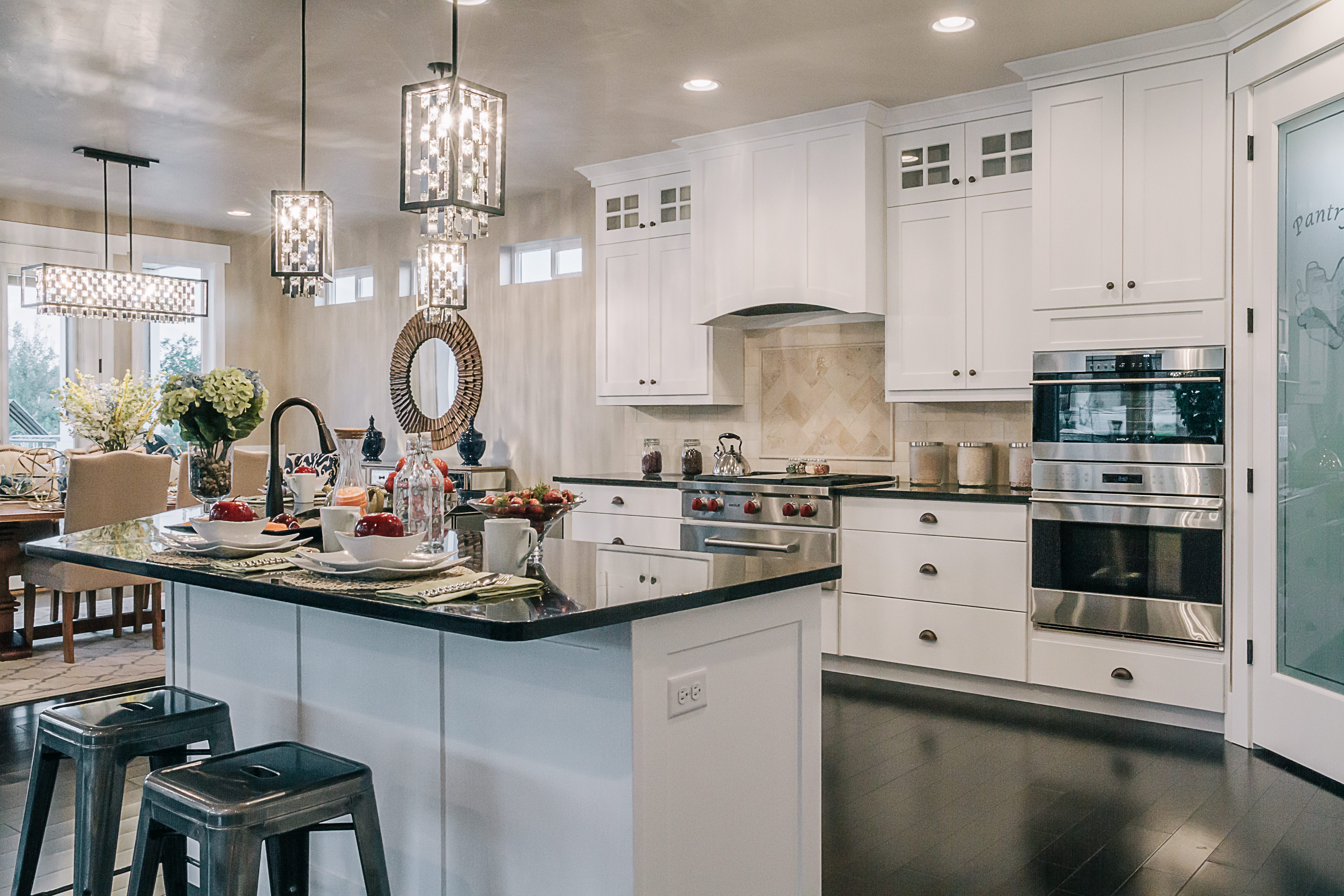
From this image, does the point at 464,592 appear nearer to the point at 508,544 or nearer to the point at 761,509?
the point at 508,544

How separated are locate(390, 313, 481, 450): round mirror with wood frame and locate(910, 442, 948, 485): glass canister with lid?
10.7ft

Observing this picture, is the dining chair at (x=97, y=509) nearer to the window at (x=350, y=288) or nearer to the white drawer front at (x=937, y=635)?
the window at (x=350, y=288)

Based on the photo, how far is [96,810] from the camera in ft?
6.78

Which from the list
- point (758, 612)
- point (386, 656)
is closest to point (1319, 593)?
point (758, 612)

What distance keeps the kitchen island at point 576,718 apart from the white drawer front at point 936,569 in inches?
90.3

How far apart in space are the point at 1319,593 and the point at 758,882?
241cm

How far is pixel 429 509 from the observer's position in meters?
2.22

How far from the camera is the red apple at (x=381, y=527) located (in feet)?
6.31

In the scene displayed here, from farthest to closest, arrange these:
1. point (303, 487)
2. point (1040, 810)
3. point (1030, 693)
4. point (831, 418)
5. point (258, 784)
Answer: point (831, 418), point (1030, 693), point (303, 487), point (1040, 810), point (258, 784)

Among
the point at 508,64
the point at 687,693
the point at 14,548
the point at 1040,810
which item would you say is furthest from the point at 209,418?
the point at 14,548

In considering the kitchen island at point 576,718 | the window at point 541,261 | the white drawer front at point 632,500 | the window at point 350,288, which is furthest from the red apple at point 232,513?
the window at point 350,288

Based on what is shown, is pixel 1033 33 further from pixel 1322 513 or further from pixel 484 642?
pixel 484 642

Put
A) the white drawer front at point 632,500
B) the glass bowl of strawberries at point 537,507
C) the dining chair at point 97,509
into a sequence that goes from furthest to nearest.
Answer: the white drawer front at point 632,500 < the dining chair at point 97,509 < the glass bowl of strawberries at point 537,507

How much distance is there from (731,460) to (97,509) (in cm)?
314
